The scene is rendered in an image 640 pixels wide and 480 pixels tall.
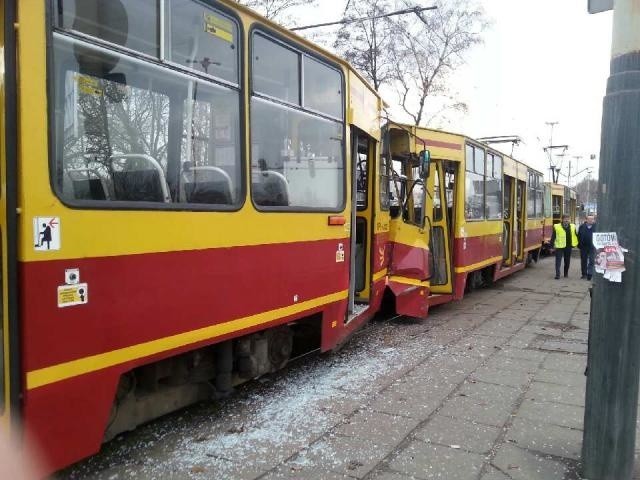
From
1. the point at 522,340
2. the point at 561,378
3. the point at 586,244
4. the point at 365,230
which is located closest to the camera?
the point at 561,378

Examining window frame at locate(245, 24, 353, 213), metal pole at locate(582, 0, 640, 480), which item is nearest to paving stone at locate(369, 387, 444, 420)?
metal pole at locate(582, 0, 640, 480)

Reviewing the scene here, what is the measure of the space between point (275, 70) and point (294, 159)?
0.72 metres

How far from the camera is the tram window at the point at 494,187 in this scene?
1069cm

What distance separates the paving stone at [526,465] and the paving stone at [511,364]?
83.7 inches

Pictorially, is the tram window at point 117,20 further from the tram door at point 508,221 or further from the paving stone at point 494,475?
the tram door at point 508,221

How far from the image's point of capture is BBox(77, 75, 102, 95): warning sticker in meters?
2.81

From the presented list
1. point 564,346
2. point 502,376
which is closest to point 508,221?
point 564,346

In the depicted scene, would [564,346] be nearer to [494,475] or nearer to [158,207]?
[494,475]

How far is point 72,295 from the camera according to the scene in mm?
2676

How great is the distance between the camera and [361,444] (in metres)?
3.87

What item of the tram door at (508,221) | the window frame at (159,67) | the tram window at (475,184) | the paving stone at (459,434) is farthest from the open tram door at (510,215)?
the window frame at (159,67)

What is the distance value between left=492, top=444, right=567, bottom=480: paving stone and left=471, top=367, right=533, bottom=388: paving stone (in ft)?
5.12

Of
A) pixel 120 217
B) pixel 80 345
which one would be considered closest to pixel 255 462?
pixel 80 345

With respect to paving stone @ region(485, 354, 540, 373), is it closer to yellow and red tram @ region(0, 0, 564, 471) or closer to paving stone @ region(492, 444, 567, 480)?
yellow and red tram @ region(0, 0, 564, 471)
